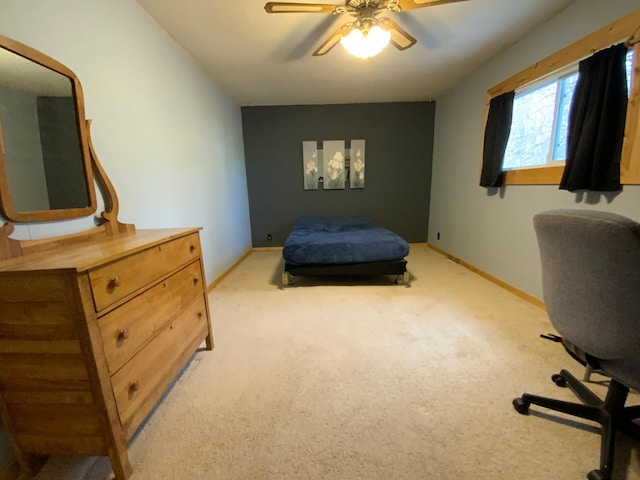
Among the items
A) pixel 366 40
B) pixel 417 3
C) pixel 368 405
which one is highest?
pixel 417 3

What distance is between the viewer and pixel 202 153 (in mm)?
3053

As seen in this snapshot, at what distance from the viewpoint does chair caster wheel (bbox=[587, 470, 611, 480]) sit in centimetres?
98

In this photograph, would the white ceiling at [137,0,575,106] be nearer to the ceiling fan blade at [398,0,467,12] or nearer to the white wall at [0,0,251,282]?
the white wall at [0,0,251,282]

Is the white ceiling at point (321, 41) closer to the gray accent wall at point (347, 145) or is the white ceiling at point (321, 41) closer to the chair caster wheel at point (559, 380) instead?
the gray accent wall at point (347, 145)

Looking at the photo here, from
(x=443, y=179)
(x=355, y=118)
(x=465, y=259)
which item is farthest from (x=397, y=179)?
(x=465, y=259)

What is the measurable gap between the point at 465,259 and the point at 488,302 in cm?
125

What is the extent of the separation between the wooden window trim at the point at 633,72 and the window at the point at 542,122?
0.09 m

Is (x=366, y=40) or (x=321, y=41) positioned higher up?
(x=321, y=41)

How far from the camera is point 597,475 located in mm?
988

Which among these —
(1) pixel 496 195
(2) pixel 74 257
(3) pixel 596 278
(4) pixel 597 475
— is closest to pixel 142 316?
(2) pixel 74 257

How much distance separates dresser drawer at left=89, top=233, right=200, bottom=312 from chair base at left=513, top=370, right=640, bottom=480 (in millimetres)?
1885

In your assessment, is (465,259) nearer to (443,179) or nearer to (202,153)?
(443,179)

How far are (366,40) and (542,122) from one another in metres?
1.83

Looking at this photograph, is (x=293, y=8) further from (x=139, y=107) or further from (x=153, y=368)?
(x=153, y=368)
